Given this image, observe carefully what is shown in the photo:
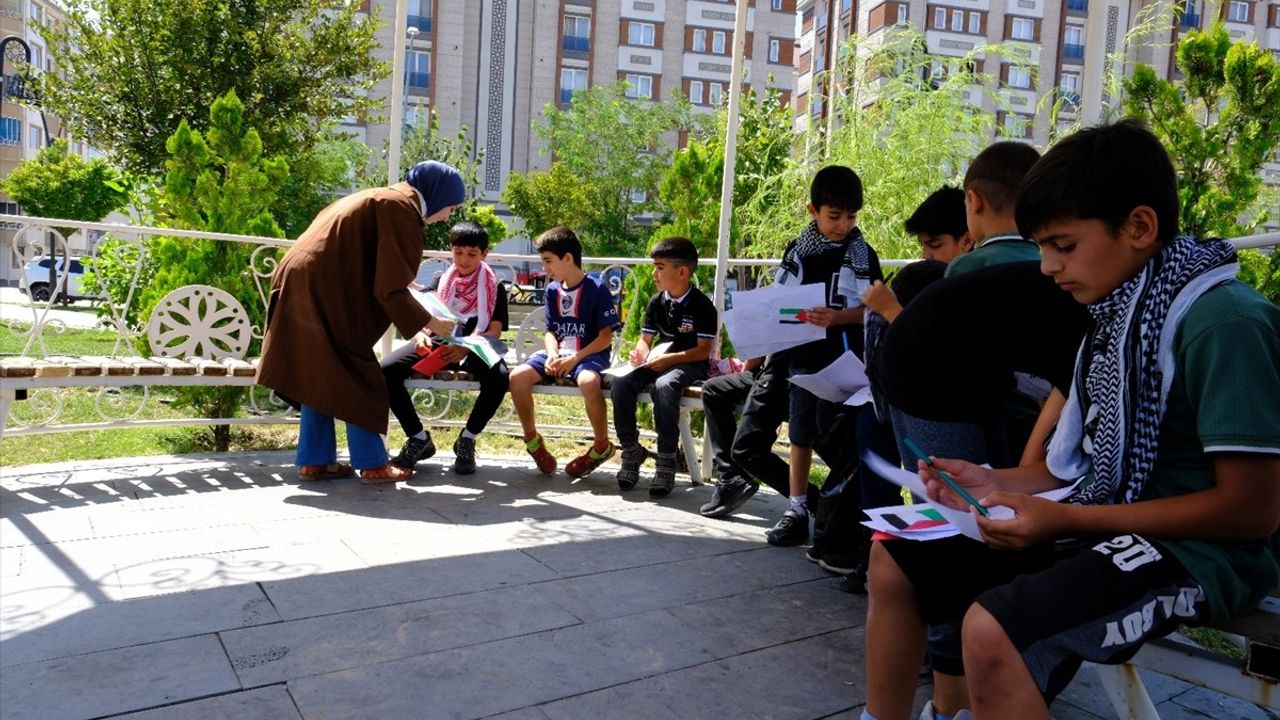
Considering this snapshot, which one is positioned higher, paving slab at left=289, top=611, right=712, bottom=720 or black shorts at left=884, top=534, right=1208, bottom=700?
black shorts at left=884, top=534, right=1208, bottom=700

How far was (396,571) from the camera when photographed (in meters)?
3.75

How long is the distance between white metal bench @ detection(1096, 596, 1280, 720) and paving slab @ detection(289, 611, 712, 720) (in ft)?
4.14

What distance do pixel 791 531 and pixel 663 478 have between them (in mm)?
1052

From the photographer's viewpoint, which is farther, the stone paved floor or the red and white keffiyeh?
the red and white keffiyeh

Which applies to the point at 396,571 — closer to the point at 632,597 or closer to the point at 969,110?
the point at 632,597

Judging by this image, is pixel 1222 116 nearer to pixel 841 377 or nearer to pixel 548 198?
pixel 841 377

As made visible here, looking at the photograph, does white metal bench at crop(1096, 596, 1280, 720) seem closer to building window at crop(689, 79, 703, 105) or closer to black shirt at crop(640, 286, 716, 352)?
black shirt at crop(640, 286, 716, 352)

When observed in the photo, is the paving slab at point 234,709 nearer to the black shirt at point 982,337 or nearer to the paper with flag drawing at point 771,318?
the black shirt at point 982,337

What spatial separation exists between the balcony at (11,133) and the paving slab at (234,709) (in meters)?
57.5

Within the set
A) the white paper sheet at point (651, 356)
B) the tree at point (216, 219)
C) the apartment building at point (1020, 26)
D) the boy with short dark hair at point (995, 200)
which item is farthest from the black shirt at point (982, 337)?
the apartment building at point (1020, 26)

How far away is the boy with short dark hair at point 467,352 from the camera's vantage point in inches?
219

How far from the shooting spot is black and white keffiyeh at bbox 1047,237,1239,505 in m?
1.73

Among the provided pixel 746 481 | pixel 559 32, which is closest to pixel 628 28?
pixel 559 32

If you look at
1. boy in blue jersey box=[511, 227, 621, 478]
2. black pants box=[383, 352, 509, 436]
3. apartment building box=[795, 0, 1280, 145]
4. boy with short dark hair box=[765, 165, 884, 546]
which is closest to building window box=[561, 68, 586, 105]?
apartment building box=[795, 0, 1280, 145]
